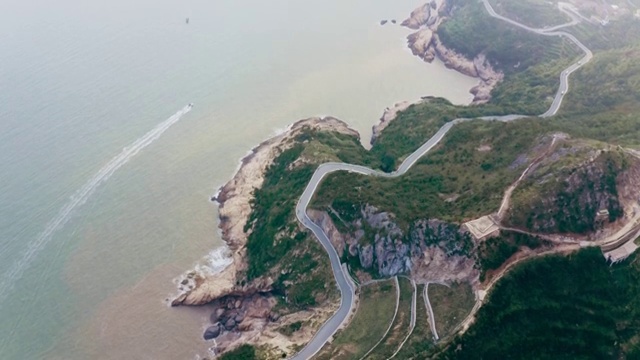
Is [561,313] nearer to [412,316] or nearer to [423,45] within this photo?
[412,316]

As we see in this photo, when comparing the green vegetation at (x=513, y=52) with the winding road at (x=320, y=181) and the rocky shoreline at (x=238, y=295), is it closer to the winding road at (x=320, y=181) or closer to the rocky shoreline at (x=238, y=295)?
the winding road at (x=320, y=181)

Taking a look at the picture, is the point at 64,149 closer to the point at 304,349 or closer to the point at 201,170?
the point at 201,170

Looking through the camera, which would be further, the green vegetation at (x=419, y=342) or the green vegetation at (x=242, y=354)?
the green vegetation at (x=242, y=354)

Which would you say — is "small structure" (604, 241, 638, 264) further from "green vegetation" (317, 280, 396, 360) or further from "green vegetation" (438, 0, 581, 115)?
"green vegetation" (438, 0, 581, 115)

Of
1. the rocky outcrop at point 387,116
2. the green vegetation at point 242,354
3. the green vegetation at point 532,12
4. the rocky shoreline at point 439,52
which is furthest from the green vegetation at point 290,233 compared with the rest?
the green vegetation at point 532,12

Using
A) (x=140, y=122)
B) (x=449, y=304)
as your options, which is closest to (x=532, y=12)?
(x=449, y=304)

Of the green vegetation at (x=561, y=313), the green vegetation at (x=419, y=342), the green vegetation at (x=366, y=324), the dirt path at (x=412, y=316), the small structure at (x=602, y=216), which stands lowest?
the green vegetation at (x=561, y=313)

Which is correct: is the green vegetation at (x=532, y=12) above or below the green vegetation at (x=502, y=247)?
above
